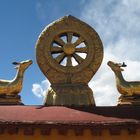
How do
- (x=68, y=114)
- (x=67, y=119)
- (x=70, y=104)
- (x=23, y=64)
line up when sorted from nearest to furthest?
(x=67, y=119)
(x=68, y=114)
(x=70, y=104)
(x=23, y=64)

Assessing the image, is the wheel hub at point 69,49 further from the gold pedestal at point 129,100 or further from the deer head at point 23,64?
the gold pedestal at point 129,100

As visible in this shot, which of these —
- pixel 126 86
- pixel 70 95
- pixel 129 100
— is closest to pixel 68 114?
pixel 70 95

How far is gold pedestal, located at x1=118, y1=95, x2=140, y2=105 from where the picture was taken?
12.4 m

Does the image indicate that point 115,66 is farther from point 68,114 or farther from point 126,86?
point 68,114

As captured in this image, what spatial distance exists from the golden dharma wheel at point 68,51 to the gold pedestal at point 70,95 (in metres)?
0.23

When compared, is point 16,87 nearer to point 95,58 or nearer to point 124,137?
point 95,58

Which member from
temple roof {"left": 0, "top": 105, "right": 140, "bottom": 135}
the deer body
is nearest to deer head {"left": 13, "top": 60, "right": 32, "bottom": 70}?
temple roof {"left": 0, "top": 105, "right": 140, "bottom": 135}

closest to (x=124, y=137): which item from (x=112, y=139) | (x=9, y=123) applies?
(x=112, y=139)

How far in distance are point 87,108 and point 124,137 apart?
1.50m

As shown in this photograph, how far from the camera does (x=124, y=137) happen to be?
10.9 metres

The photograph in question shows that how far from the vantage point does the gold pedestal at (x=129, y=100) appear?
40.7ft

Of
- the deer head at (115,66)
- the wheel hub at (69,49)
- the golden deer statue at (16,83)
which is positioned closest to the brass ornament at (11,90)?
the golden deer statue at (16,83)

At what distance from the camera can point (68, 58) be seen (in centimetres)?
1332

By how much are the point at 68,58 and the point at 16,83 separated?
2011 millimetres
